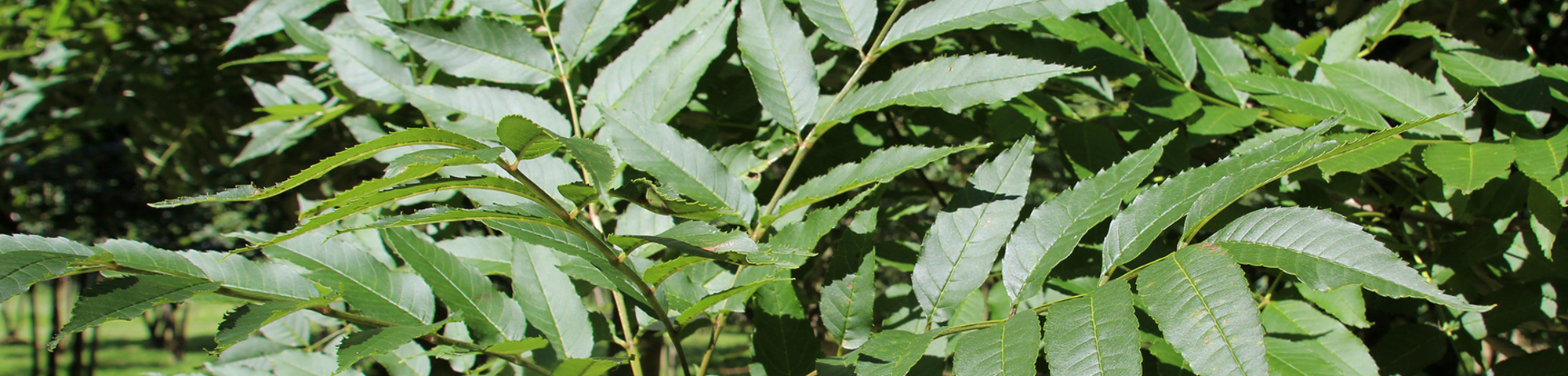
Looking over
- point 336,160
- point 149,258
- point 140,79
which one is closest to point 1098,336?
point 336,160

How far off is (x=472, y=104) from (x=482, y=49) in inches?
3.2

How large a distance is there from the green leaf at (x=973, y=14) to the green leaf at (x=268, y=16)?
990 millimetres

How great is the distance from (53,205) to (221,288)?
7.06 meters

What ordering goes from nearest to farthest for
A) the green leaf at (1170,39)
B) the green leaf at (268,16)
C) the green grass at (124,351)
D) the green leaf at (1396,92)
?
the green leaf at (1396,92), the green leaf at (1170,39), the green leaf at (268,16), the green grass at (124,351)

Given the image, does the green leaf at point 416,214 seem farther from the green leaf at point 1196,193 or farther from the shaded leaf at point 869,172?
the green leaf at point 1196,193

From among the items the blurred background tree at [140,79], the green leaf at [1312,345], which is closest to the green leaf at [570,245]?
the green leaf at [1312,345]

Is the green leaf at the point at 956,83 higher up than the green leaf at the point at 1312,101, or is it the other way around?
the green leaf at the point at 956,83

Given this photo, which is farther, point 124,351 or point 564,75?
point 124,351

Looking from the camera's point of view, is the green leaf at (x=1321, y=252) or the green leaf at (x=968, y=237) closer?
the green leaf at (x=1321, y=252)

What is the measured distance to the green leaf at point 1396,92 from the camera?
1.04 metres

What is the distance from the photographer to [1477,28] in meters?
1.99

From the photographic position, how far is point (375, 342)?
2.40 feet

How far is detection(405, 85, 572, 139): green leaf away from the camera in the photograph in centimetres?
102

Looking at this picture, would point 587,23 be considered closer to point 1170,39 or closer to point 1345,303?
point 1170,39
